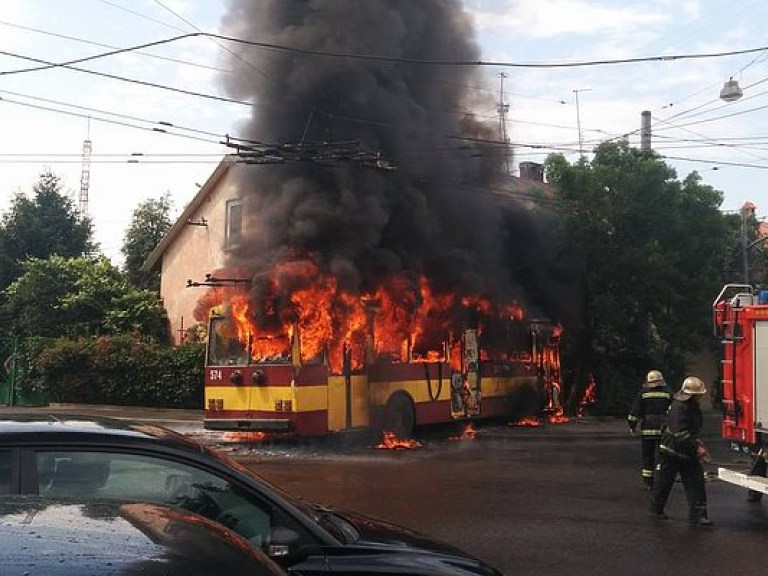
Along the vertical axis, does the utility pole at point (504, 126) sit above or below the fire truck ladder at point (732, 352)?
above

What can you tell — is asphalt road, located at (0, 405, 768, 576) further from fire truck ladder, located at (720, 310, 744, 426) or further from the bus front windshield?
the bus front windshield

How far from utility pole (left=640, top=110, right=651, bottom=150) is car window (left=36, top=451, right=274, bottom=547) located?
21.9m

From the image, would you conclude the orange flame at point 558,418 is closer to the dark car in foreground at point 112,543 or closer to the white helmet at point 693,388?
the white helmet at point 693,388

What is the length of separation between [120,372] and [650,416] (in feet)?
56.4

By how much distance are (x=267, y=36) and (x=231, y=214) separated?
905 centimetres

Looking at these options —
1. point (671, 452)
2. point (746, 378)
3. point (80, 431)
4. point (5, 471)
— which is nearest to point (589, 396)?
point (746, 378)

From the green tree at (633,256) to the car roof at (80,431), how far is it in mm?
18864

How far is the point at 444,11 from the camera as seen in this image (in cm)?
1933

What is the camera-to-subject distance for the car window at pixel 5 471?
290cm

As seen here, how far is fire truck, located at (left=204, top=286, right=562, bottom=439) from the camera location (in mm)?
13531

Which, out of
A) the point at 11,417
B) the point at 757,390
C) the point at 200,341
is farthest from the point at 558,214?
the point at 11,417

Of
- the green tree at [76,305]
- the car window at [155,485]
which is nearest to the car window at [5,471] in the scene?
the car window at [155,485]

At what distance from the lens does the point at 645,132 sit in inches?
962

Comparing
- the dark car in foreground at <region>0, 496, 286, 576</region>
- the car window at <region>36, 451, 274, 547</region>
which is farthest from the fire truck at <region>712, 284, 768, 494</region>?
the dark car in foreground at <region>0, 496, 286, 576</region>
